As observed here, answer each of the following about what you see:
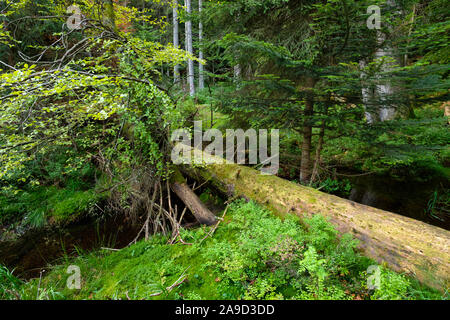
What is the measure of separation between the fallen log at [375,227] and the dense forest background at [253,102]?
1.03m

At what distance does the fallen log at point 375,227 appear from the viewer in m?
1.85

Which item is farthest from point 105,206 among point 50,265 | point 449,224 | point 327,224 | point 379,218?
point 449,224

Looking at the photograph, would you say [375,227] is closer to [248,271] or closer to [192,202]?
[248,271]

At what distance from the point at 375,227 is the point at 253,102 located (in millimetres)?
2843

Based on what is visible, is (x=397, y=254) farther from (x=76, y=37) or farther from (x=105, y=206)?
(x=76, y=37)

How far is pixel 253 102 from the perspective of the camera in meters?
3.87

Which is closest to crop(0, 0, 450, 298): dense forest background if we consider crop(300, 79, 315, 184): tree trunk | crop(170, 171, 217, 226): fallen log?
crop(300, 79, 315, 184): tree trunk

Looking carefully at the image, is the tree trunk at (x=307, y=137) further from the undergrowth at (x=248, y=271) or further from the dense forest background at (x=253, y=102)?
the undergrowth at (x=248, y=271)

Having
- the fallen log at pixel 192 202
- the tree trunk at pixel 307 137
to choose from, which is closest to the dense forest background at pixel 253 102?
the tree trunk at pixel 307 137

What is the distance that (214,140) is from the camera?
641 centimetres

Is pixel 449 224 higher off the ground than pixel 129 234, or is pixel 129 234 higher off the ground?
pixel 449 224

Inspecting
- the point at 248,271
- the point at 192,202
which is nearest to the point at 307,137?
the point at 192,202

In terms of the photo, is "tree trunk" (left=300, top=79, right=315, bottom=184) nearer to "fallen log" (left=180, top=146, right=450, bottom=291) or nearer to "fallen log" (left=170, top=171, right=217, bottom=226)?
"fallen log" (left=180, top=146, right=450, bottom=291)

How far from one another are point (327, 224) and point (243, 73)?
4.09m
